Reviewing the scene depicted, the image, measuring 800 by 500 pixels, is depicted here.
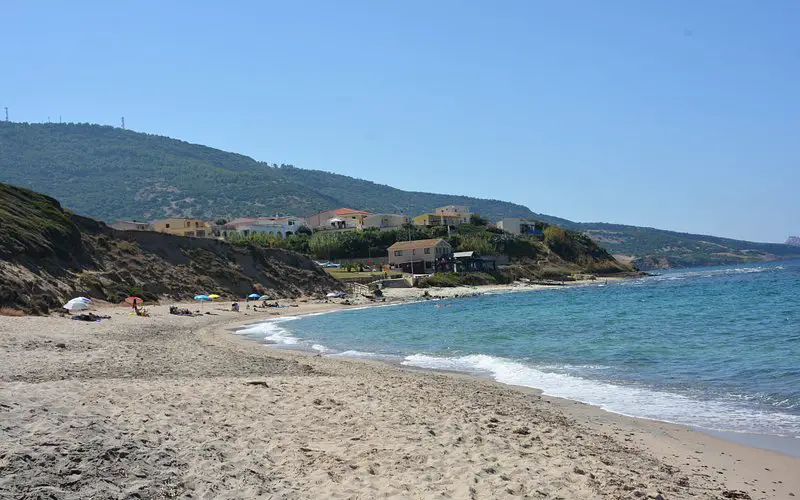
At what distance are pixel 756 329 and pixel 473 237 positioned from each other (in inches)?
3665

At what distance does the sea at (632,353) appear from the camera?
515 inches

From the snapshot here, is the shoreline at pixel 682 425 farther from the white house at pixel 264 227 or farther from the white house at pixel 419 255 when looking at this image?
the white house at pixel 264 227

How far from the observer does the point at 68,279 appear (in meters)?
40.4

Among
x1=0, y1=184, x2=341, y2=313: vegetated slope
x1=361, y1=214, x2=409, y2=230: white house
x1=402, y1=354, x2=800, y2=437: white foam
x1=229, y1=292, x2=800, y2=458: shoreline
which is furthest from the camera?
x1=361, y1=214, x2=409, y2=230: white house

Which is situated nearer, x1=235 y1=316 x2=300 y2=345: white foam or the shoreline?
the shoreline

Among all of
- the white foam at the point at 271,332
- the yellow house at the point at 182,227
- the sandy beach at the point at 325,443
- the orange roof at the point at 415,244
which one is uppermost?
the yellow house at the point at 182,227

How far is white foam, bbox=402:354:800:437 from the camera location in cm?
1162

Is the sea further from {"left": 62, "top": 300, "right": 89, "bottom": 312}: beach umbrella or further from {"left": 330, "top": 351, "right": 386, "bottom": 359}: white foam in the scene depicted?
{"left": 62, "top": 300, "right": 89, "bottom": 312}: beach umbrella

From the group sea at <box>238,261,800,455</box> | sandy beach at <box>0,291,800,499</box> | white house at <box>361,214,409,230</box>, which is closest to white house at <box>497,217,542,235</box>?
white house at <box>361,214,409,230</box>

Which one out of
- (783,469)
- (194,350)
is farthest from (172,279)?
(783,469)

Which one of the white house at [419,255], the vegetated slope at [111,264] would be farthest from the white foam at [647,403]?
the white house at [419,255]

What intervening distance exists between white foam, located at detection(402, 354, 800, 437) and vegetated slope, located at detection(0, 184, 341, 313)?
69.8 ft

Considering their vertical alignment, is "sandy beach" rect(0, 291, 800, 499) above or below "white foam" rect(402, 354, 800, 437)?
above

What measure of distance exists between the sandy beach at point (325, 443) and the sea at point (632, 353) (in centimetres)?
161
